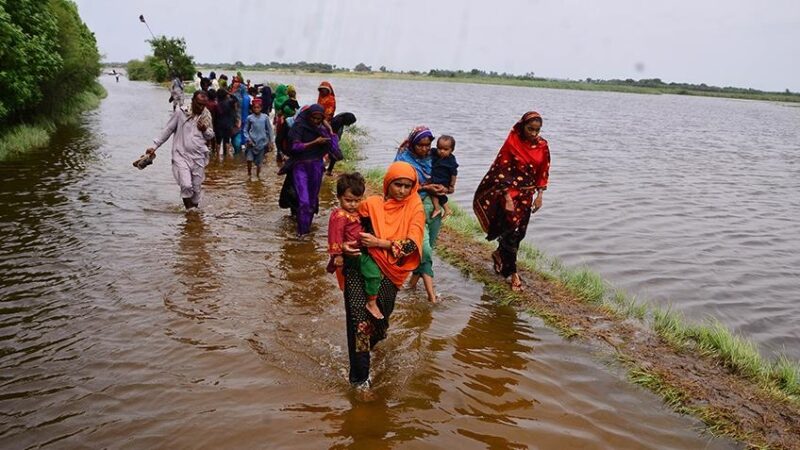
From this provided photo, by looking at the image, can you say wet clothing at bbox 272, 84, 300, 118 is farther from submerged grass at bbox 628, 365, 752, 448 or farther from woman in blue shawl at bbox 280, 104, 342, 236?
submerged grass at bbox 628, 365, 752, 448

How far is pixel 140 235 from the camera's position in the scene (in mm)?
6773

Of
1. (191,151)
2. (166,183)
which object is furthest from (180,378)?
(166,183)

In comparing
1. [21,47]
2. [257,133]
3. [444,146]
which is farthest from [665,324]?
[21,47]

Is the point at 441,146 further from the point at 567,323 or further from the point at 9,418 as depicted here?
the point at 9,418

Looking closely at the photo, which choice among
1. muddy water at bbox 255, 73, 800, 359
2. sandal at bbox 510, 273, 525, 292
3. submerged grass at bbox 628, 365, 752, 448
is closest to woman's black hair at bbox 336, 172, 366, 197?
submerged grass at bbox 628, 365, 752, 448

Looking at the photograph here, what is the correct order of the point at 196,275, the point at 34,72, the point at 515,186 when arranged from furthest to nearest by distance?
the point at 34,72 < the point at 515,186 < the point at 196,275

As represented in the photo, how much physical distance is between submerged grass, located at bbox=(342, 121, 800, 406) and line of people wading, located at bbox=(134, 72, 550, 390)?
2.12ft

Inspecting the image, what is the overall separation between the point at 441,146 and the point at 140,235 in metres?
4.01

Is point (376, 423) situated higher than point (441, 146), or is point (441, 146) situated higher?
point (441, 146)

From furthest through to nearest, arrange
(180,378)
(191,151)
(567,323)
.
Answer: (191,151), (567,323), (180,378)

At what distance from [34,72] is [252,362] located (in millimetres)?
11614

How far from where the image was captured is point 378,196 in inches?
142

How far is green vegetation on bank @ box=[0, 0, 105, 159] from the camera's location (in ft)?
33.3

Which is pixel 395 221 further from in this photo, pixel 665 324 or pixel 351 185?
pixel 665 324
